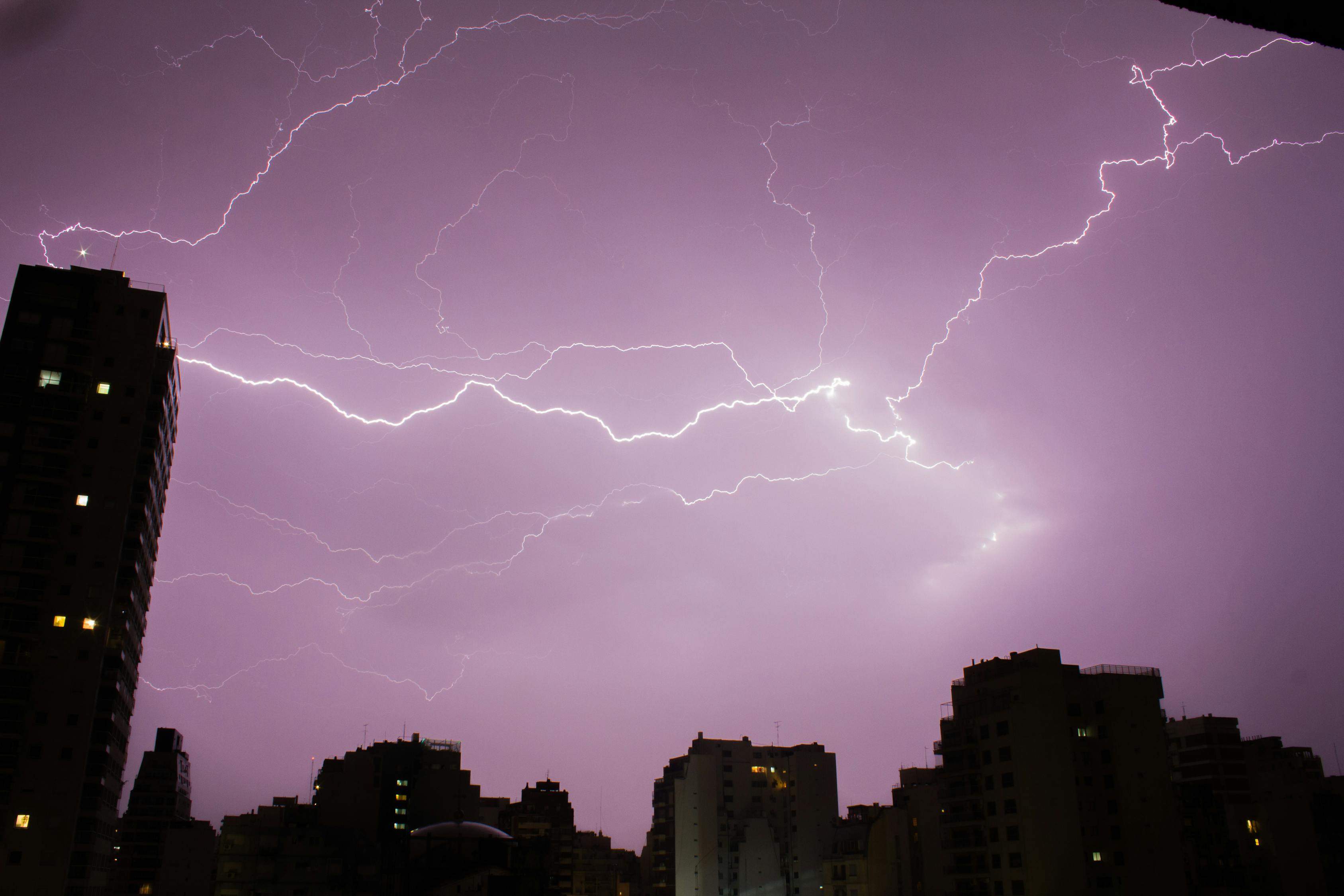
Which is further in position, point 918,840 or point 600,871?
point 600,871

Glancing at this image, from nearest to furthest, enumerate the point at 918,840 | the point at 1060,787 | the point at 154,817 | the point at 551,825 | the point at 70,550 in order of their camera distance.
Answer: the point at 70,550
the point at 1060,787
the point at 918,840
the point at 551,825
the point at 154,817

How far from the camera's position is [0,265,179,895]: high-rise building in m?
34.2

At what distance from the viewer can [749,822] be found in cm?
6612

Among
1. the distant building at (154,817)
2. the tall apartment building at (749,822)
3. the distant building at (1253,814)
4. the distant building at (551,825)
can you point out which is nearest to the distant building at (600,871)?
the distant building at (551,825)

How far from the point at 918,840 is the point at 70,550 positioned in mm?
44155

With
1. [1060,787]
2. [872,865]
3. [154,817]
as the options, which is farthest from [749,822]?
[154,817]

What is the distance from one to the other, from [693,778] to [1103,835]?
35.6 m

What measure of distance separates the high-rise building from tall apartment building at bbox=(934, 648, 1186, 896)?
35331mm

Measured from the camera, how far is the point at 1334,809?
175 feet

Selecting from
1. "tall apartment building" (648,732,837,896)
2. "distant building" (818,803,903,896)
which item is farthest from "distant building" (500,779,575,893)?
"distant building" (818,803,903,896)

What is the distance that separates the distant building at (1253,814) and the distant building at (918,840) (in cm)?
1184

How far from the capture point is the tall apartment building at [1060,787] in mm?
37125

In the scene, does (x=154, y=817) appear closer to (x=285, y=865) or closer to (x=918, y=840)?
(x=285, y=865)

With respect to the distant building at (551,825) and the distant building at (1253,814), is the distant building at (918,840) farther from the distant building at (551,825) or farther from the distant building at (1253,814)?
the distant building at (551,825)
